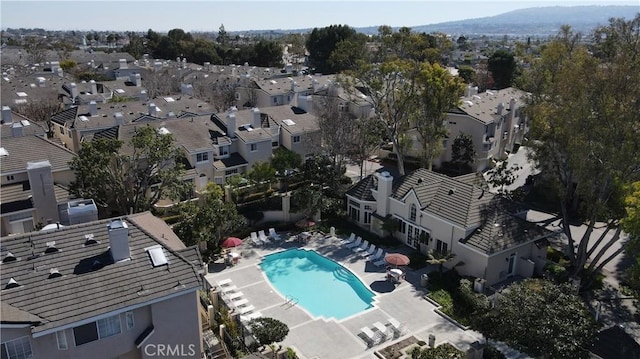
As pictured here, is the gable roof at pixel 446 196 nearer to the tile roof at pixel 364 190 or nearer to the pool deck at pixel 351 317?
the tile roof at pixel 364 190

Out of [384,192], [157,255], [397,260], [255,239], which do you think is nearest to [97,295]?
[157,255]

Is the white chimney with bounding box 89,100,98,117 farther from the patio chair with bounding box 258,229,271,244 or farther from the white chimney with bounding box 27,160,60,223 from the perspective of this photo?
the patio chair with bounding box 258,229,271,244

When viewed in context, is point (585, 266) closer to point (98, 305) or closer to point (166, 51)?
point (98, 305)

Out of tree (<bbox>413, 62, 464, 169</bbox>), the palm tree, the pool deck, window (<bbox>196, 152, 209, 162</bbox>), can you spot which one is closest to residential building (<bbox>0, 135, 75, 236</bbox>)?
window (<bbox>196, 152, 209, 162</bbox>)

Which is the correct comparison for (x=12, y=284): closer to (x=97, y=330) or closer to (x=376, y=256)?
(x=97, y=330)

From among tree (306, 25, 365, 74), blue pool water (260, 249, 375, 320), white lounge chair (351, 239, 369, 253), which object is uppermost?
tree (306, 25, 365, 74)

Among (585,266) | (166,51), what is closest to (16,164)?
(585,266)

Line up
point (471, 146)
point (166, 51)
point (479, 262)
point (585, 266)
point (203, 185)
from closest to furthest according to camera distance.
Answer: point (479, 262)
point (585, 266)
point (203, 185)
point (471, 146)
point (166, 51)
